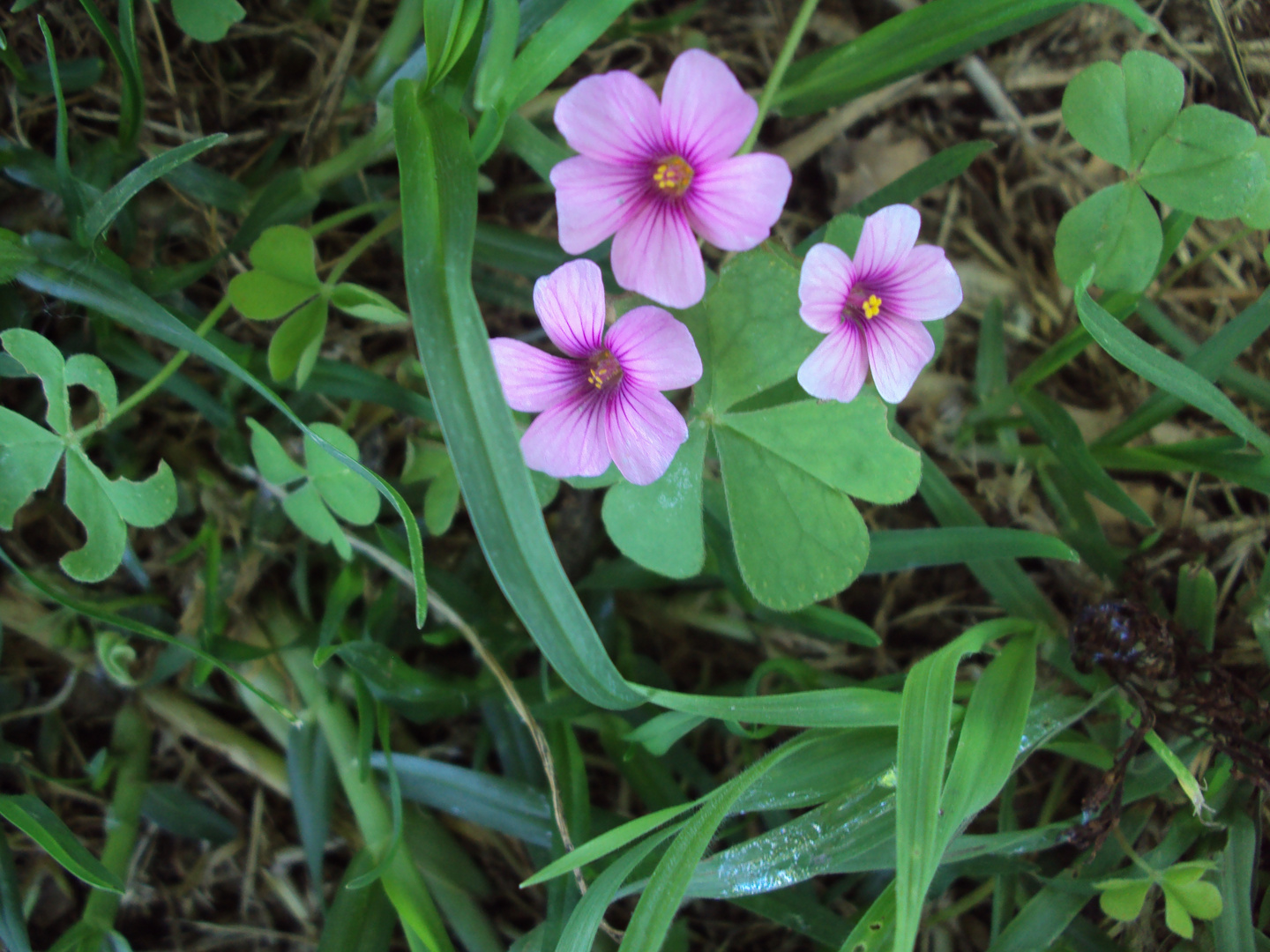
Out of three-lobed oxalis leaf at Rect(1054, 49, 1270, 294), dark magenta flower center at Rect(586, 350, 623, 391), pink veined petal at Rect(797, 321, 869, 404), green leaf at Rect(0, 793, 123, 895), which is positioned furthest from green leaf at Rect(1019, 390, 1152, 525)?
green leaf at Rect(0, 793, 123, 895)

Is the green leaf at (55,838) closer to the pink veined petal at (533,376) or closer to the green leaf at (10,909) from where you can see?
the green leaf at (10,909)

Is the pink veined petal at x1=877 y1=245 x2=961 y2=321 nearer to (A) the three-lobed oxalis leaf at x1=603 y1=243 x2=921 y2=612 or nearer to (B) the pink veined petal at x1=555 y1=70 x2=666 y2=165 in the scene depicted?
(A) the three-lobed oxalis leaf at x1=603 y1=243 x2=921 y2=612

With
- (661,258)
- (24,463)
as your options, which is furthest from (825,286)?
(24,463)

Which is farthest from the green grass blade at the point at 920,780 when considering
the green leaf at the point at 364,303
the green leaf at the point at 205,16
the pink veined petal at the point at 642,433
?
the green leaf at the point at 205,16

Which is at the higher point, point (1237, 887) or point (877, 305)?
point (877, 305)

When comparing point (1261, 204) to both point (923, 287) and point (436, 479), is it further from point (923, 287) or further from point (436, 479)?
point (436, 479)

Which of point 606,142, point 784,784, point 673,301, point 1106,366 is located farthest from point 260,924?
point 1106,366
